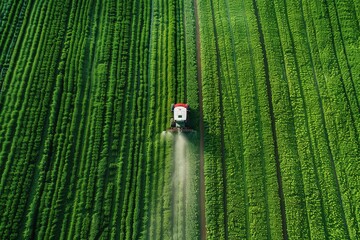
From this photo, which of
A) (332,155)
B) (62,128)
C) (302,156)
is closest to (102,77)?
(62,128)

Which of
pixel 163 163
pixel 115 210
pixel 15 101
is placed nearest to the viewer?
pixel 115 210

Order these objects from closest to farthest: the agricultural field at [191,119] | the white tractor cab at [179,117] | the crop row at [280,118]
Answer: the agricultural field at [191,119] → the crop row at [280,118] → the white tractor cab at [179,117]

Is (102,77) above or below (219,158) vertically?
above

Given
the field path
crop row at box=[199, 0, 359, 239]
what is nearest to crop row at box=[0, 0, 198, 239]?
the field path

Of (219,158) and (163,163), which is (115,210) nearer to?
(163,163)

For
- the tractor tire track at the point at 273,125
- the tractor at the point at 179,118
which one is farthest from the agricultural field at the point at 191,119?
the tractor at the point at 179,118

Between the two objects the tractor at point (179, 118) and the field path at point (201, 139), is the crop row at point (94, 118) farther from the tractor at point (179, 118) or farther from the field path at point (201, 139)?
the tractor at point (179, 118)
